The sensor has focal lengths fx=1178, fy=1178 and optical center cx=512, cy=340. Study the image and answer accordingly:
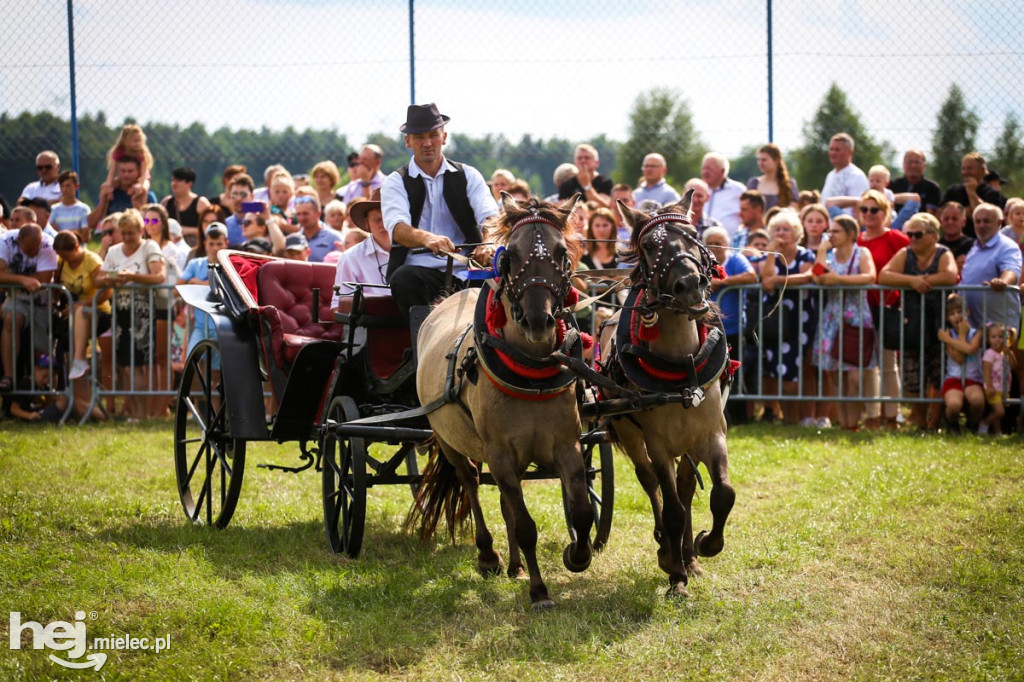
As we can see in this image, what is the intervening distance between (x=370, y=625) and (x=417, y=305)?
203 cm

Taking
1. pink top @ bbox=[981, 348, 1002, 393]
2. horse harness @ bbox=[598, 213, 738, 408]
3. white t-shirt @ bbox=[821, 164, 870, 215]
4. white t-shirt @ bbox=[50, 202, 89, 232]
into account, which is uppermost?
white t-shirt @ bbox=[821, 164, 870, 215]

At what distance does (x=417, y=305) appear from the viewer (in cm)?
672

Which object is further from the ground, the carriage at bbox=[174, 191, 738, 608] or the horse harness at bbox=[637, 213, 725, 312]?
the horse harness at bbox=[637, 213, 725, 312]

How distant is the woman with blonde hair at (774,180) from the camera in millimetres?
12078

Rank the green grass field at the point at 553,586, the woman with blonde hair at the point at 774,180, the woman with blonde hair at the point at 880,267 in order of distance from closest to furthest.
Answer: the green grass field at the point at 553,586
the woman with blonde hair at the point at 880,267
the woman with blonde hair at the point at 774,180

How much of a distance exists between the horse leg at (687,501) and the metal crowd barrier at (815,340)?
351 cm

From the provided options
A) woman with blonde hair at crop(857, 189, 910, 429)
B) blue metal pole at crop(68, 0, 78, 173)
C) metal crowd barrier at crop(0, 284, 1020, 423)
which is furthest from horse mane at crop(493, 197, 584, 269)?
blue metal pole at crop(68, 0, 78, 173)

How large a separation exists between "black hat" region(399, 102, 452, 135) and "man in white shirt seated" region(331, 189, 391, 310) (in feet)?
2.67

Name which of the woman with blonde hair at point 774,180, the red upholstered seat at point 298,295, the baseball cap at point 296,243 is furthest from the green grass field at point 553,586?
the woman with blonde hair at point 774,180

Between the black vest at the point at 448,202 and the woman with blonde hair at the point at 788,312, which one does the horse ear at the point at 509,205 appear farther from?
the woman with blonde hair at the point at 788,312

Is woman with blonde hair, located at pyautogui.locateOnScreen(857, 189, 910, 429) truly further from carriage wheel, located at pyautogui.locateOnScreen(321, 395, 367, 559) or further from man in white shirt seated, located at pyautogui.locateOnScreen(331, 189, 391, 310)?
carriage wheel, located at pyautogui.locateOnScreen(321, 395, 367, 559)

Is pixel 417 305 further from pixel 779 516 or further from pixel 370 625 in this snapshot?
pixel 779 516

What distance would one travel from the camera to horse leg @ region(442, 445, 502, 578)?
6.38 metres

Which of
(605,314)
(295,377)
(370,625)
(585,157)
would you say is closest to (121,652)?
(370,625)
